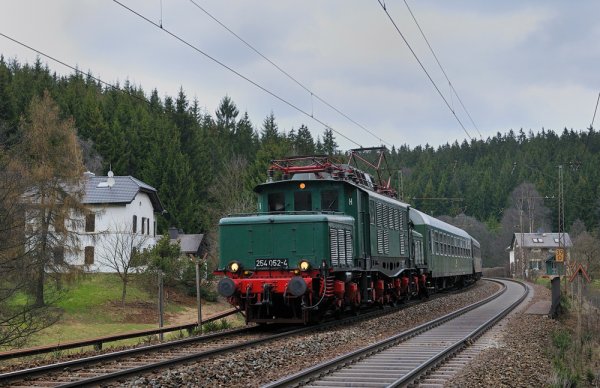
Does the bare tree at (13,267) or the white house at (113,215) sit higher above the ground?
the white house at (113,215)

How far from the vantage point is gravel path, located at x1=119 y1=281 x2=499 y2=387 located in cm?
998

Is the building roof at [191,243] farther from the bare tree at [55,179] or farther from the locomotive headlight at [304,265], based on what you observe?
the locomotive headlight at [304,265]

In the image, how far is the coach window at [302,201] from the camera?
18.4m

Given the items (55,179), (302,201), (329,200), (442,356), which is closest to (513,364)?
(442,356)

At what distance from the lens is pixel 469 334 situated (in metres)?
15.7

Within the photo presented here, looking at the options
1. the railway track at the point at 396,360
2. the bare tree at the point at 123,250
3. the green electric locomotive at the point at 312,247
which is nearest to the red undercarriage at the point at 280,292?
the green electric locomotive at the point at 312,247

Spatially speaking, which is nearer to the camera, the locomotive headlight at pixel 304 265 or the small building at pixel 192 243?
the locomotive headlight at pixel 304 265

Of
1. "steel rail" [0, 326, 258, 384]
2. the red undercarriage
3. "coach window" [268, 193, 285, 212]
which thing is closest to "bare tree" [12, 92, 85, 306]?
"coach window" [268, 193, 285, 212]

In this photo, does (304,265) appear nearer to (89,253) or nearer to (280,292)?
(280,292)

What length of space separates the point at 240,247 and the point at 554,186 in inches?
3747

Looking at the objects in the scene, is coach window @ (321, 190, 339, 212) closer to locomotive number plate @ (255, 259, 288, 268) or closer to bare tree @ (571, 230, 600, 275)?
locomotive number plate @ (255, 259, 288, 268)

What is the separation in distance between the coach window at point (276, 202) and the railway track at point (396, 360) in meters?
4.78

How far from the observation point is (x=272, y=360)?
39.5 feet

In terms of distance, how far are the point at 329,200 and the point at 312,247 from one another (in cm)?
242
